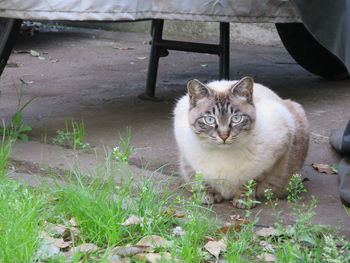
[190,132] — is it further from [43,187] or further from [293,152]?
[43,187]

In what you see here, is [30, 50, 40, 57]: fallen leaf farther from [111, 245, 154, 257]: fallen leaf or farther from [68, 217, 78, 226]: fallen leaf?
[111, 245, 154, 257]: fallen leaf

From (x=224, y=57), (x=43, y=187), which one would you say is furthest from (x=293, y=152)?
→ (x=224, y=57)

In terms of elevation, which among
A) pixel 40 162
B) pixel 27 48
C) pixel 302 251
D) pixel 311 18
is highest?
pixel 311 18

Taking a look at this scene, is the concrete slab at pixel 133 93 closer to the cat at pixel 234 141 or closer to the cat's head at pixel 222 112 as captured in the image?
the cat at pixel 234 141

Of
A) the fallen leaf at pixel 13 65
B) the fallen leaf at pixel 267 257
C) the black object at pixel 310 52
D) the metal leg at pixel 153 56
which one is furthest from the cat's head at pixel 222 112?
the fallen leaf at pixel 13 65

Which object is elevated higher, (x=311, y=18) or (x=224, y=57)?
(x=311, y=18)

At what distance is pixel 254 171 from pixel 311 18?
796 mm

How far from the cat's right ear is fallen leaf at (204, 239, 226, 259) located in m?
0.85

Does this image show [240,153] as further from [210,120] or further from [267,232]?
[267,232]

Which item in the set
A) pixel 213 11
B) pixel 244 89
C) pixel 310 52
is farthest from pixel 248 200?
pixel 310 52

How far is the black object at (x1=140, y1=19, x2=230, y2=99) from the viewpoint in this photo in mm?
4812

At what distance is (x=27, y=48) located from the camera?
7988 millimetres

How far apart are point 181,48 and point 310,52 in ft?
4.62

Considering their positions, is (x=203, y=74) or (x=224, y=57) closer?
(x=224, y=57)
